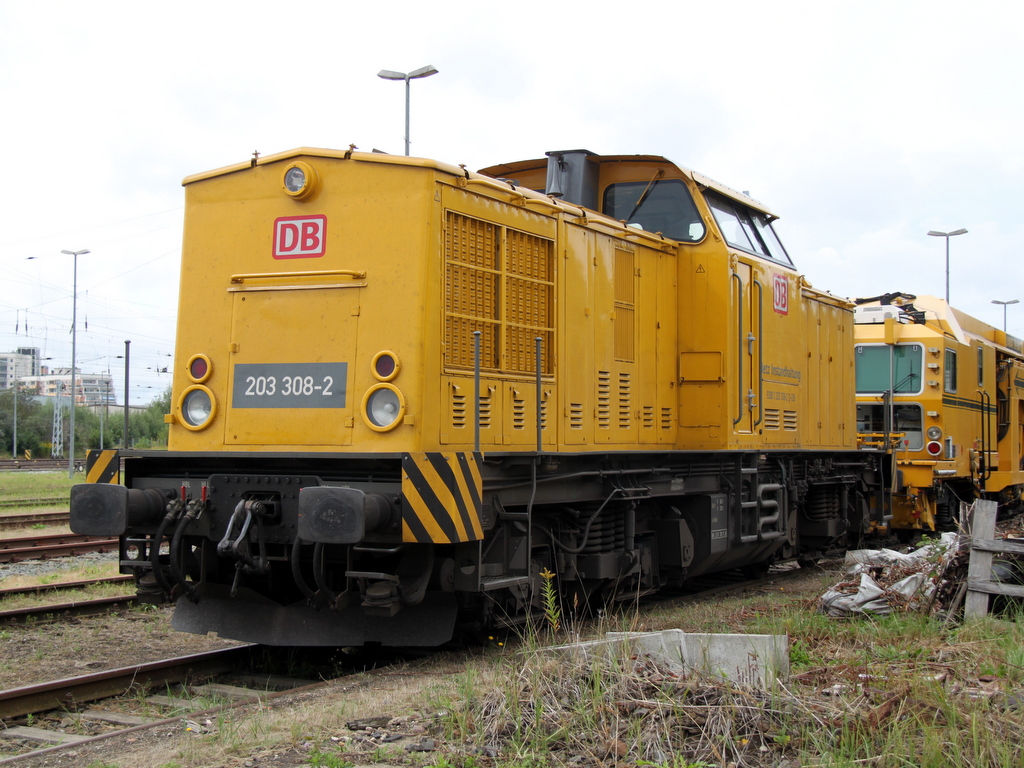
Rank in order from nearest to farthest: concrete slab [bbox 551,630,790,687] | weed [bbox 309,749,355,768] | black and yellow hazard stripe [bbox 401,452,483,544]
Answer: weed [bbox 309,749,355,768] → concrete slab [bbox 551,630,790,687] → black and yellow hazard stripe [bbox 401,452,483,544]

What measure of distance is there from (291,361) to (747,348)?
441 cm

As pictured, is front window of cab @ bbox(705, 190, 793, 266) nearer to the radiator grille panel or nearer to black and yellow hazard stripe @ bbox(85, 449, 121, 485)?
the radiator grille panel

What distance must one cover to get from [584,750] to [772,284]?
649 centimetres

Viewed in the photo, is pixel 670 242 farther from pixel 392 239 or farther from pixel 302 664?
pixel 302 664

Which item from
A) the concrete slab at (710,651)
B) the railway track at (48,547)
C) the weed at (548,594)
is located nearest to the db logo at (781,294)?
the weed at (548,594)

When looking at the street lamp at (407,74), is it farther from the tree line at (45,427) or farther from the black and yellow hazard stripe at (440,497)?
the tree line at (45,427)

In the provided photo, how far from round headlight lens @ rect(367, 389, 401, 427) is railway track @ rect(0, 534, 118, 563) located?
6.96 meters

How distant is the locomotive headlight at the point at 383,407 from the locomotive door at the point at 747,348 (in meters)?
3.74

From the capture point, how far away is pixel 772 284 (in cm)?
948

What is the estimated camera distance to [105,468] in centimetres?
632

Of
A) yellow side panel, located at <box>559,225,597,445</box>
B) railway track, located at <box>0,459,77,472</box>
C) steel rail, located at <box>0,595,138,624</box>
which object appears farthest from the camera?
railway track, located at <box>0,459,77,472</box>

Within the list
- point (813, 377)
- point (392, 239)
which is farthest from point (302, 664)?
point (813, 377)

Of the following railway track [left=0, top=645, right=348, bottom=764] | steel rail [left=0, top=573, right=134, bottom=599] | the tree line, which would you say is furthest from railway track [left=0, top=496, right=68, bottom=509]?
the tree line

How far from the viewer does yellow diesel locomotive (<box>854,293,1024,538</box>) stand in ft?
43.9
